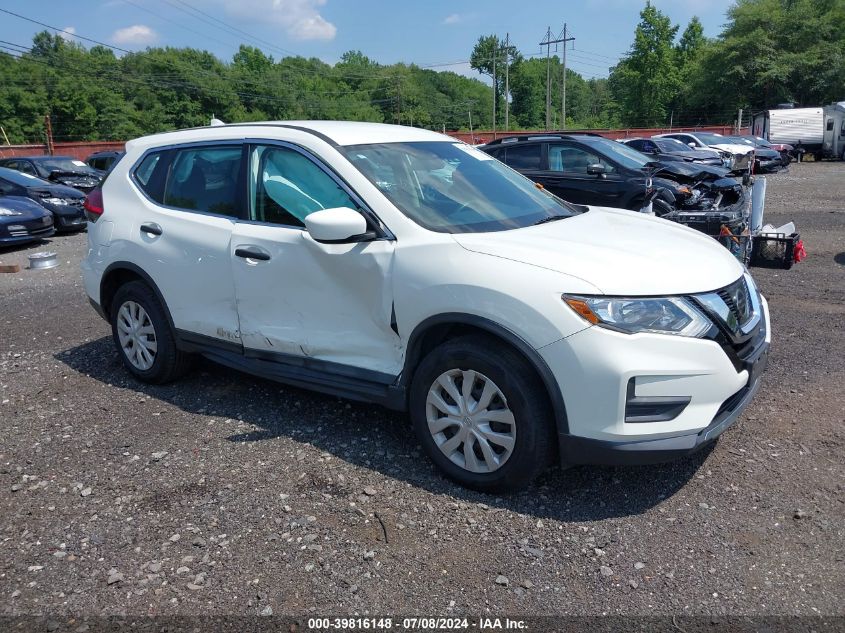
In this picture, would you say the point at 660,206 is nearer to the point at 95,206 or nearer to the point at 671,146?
the point at 95,206

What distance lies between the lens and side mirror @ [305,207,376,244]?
3.67m

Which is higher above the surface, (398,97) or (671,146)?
(398,97)

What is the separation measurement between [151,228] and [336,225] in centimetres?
196

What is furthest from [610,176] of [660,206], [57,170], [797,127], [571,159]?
[797,127]

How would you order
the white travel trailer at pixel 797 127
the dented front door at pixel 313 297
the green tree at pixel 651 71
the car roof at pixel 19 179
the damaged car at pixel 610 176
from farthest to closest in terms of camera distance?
1. the green tree at pixel 651 71
2. the white travel trailer at pixel 797 127
3. the car roof at pixel 19 179
4. the damaged car at pixel 610 176
5. the dented front door at pixel 313 297

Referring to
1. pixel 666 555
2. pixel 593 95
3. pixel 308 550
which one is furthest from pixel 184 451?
pixel 593 95

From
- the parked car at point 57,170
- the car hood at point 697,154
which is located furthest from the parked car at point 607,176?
the parked car at point 57,170

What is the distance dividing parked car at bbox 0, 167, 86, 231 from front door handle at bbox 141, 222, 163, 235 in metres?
10.3

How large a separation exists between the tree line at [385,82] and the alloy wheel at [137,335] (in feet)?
172

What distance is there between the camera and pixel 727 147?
82.4ft

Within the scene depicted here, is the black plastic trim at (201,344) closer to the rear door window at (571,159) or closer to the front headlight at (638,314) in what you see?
the front headlight at (638,314)

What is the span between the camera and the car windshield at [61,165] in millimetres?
17389

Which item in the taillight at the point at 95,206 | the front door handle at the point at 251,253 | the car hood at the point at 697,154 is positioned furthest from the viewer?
the car hood at the point at 697,154

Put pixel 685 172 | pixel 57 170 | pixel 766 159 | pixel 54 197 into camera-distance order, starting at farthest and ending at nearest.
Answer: pixel 766 159, pixel 57 170, pixel 54 197, pixel 685 172
